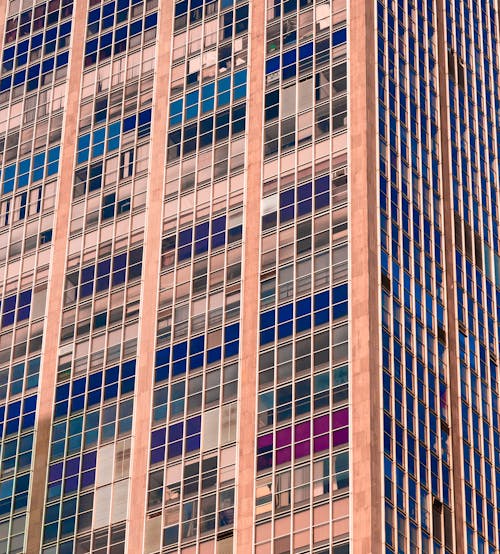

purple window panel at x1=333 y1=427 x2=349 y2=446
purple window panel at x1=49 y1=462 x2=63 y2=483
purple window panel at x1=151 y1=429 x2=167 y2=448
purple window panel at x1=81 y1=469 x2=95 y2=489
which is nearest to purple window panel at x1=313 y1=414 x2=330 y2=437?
purple window panel at x1=333 y1=427 x2=349 y2=446

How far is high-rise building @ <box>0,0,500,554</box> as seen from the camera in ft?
369

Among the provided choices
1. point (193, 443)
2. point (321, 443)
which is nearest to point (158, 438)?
point (193, 443)

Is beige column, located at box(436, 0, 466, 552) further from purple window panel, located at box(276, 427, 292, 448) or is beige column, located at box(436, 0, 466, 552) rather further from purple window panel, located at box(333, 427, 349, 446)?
purple window panel, located at box(276, 427, 292, 448)

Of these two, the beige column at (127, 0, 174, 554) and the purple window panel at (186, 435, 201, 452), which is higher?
the beige column at (127, 0, 174, 554)

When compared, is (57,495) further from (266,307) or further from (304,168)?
(304,168)

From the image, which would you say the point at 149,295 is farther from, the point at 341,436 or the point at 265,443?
the point at 341,436

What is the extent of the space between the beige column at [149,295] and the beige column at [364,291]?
1509 centimetres

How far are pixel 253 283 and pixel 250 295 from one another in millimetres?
867

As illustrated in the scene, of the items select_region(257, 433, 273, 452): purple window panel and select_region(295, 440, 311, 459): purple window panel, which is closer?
select_region(295, 440, 311, 459): purple window panel

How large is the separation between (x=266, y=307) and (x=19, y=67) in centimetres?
3664

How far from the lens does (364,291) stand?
115 m

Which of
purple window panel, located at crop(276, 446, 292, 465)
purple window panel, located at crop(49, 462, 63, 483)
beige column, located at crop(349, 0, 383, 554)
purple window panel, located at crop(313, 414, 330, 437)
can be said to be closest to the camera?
beige column, located at crop(349, 0, 383, 554)

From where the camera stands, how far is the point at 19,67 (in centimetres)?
14450

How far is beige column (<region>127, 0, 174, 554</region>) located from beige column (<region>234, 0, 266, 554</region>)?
7080mm
